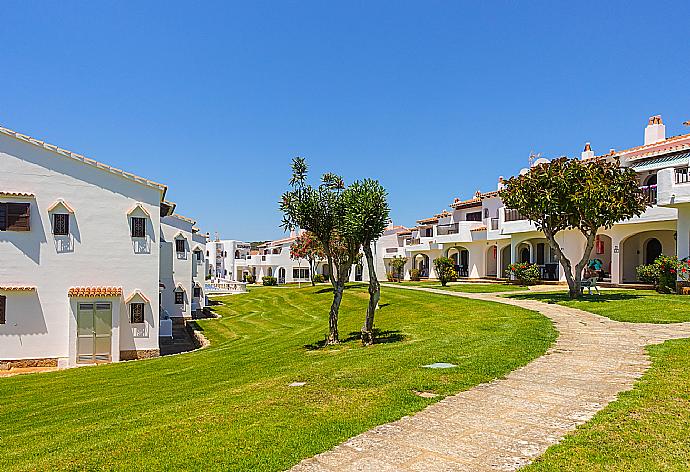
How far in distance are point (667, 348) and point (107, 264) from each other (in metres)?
20.4

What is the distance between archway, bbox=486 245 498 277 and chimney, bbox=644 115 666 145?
17002 millimetres

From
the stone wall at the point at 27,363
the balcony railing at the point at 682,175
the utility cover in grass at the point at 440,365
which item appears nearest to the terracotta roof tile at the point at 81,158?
the stone wall at the point at 27,363

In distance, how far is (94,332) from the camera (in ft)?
75.6

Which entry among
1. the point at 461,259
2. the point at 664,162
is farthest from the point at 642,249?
the point at 461,259

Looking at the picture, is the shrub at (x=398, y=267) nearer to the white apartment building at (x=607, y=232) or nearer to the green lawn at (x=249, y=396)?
the white apartment building at (x=607, y=232)

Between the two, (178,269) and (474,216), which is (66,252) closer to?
(178,269)

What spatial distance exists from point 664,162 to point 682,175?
22.0 feet

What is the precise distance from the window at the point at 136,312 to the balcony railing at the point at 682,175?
84.4 ft

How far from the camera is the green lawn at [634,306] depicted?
730 inches

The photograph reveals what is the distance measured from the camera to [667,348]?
12273 millimetres

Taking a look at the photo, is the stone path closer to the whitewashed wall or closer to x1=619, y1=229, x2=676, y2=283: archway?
the whitewashed wall

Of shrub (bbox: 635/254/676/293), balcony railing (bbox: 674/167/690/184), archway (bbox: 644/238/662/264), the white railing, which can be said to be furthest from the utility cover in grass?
the white railing

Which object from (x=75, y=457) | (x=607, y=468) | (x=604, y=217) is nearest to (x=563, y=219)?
(x=604, y=217)

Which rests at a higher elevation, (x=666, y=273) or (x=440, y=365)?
(x=666, y=273)
